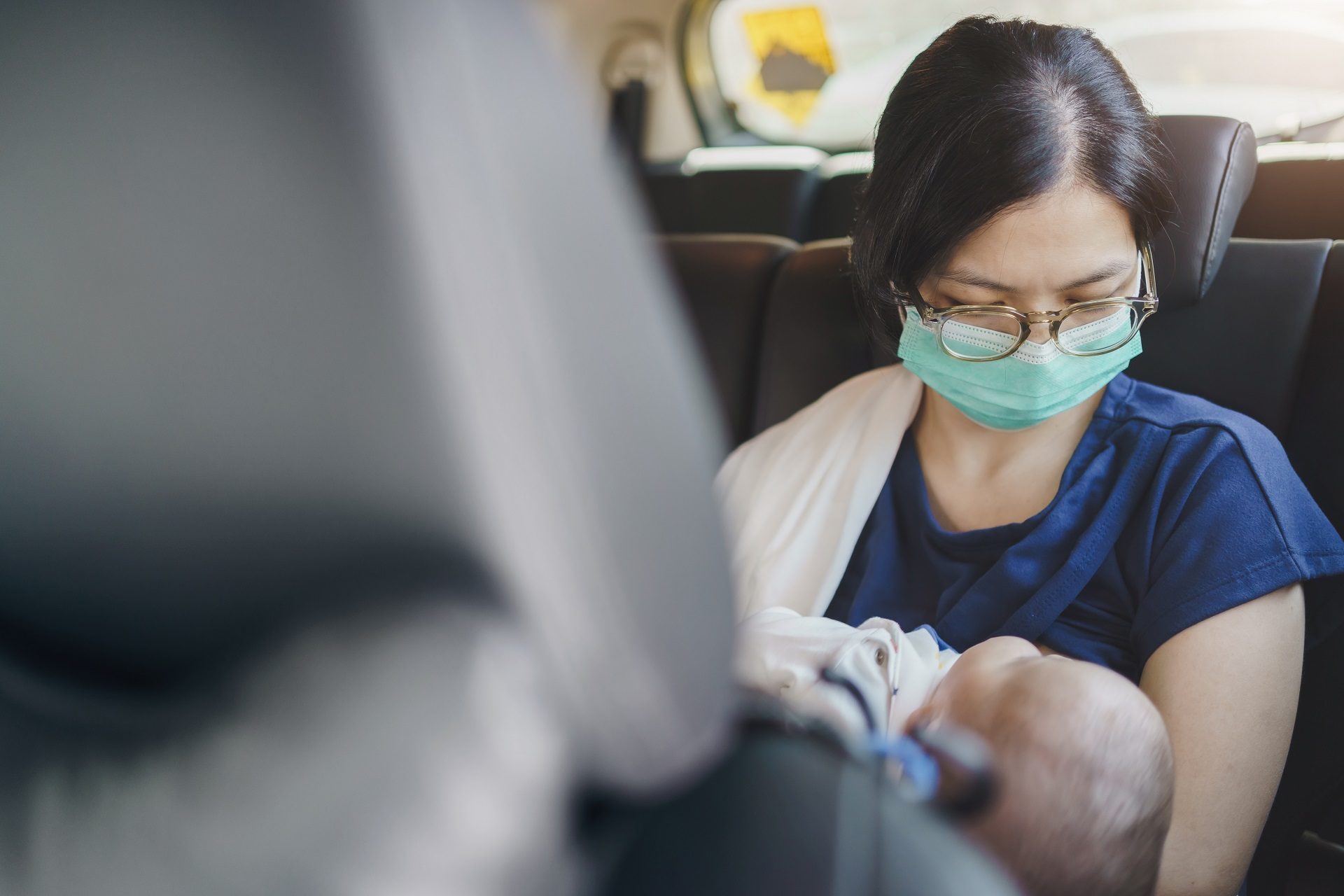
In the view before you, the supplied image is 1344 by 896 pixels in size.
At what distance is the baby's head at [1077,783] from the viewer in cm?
72

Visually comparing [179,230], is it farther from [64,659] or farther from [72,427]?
[64,659]

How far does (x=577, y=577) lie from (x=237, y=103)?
214 mm

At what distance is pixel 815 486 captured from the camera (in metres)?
1.34

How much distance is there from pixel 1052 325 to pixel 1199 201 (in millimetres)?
353

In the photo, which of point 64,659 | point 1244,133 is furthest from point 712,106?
point 64,659

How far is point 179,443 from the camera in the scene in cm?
43

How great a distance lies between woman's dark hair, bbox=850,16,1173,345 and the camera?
1.05 meters

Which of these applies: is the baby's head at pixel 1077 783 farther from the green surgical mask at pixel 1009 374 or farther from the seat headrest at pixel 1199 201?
the seat headrest at pixel 1199 201

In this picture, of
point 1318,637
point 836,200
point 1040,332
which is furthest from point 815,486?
point 836,200

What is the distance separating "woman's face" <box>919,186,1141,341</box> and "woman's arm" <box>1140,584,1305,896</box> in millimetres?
367

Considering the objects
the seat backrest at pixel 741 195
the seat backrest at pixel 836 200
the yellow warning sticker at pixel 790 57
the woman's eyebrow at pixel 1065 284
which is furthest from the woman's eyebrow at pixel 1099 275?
the yellow warning sticker at pixel 790 57

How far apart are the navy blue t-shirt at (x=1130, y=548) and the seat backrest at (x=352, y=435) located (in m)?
0.76

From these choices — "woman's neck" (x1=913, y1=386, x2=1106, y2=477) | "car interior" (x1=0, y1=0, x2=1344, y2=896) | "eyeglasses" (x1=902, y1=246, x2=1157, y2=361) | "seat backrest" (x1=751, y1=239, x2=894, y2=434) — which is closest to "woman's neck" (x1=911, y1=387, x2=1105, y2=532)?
"woman's neck" (x1=913, y1=386, x2=1106, y2=477)

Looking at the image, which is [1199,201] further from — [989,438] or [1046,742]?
[1046,742]
